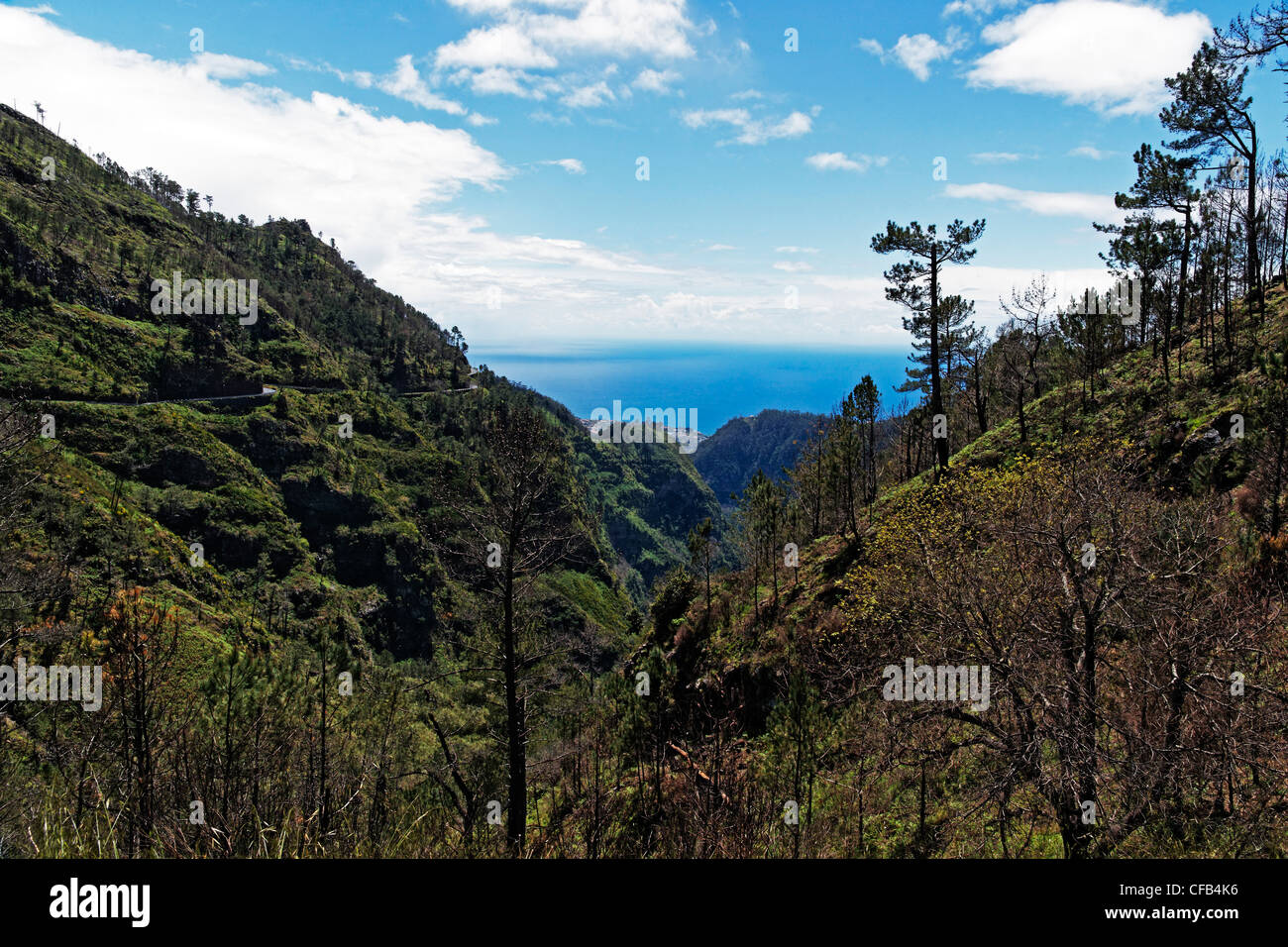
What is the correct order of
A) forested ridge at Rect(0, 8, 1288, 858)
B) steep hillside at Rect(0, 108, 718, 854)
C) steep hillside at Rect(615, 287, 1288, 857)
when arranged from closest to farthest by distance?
forested ridge at Rect(0, 8, 1288, 858)
steep hillside at Rect(615, 287, 1288, 857)
steep hillside at Rect(0, 108, 718, 854)

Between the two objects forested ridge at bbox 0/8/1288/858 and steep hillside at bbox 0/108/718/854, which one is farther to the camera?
steep hillside at bbox 0/108/718/854

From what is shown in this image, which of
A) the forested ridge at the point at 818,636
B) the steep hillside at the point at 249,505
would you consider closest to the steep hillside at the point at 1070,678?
the forested ridge at the point at 818,636

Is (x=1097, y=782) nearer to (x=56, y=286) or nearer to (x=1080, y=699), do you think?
(x=1080, y=699)

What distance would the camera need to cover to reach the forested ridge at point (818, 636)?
6074mm

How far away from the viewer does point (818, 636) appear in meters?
20.8

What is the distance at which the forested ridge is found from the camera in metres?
6.07

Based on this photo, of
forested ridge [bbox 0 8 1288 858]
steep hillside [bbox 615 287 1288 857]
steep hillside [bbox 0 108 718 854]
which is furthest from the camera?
steep hillside [bbox 0 108 718 854]

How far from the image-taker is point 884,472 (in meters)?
51.8

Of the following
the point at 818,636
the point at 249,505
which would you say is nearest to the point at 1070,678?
the point at 818,636

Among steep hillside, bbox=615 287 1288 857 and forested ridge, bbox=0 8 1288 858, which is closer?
forested ridge, bbox=0 8 1288 858

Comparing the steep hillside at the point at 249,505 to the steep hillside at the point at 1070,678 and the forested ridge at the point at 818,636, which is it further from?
the steep hillside at the point at 1070,678

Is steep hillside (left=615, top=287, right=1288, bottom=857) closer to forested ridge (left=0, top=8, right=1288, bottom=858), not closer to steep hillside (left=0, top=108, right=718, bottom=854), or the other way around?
forested ridge (left=0, top=8, right=1288, bottom=858)

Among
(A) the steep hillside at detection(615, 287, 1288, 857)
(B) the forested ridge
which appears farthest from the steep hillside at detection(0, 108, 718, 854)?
(A) the steep hillside at detection(615, 287, 1288, 857)
